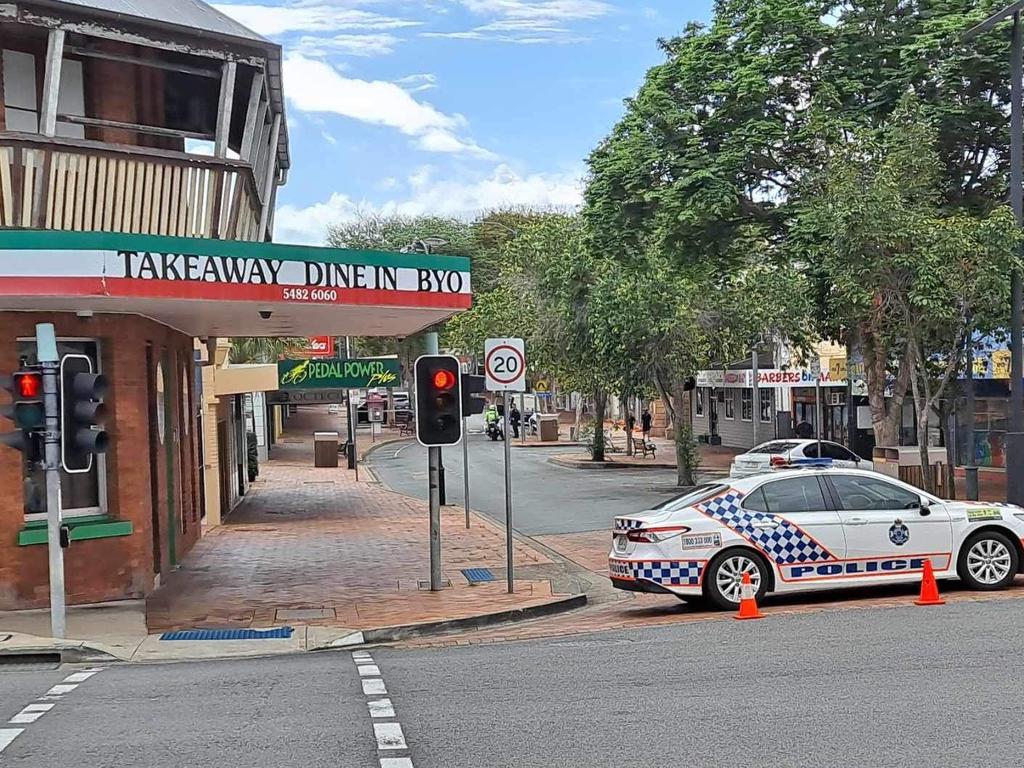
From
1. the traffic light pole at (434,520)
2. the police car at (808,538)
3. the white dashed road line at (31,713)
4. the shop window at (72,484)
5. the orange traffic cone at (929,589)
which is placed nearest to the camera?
the white dashed road line at (31,713)

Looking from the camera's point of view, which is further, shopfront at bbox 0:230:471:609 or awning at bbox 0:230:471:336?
shopfront at bbox 0:230:471:609

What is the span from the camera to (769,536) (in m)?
13.0

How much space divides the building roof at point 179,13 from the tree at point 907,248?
32.4 feet

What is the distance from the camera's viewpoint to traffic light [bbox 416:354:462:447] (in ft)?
47.5

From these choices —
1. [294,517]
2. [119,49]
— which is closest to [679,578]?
[119,49]

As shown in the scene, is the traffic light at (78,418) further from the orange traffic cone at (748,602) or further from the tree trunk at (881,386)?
the tree trunk at (881,386)

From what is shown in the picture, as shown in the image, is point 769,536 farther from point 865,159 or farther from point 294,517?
point 294,517

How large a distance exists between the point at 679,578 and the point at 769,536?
3.52ft

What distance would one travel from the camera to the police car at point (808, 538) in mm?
12891

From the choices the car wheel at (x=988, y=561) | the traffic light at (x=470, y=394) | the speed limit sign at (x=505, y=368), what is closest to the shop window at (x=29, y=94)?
the traffic light at (x=470, y=394)

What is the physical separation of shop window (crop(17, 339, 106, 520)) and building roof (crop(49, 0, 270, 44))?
12.2 ft

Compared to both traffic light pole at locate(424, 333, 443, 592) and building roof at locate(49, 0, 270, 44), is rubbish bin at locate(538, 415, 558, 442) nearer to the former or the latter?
building roof at locate(49, 0, 270, 44)

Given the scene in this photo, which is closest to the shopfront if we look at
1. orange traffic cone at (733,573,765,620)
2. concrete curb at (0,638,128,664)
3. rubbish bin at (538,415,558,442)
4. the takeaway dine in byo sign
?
the takeaway dine in byo sign

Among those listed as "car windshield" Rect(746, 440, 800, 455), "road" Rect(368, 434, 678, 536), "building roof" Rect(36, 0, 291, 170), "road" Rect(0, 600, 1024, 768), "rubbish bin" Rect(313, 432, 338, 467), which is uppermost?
"building roof" Rect(36, 0, 291, 170)
